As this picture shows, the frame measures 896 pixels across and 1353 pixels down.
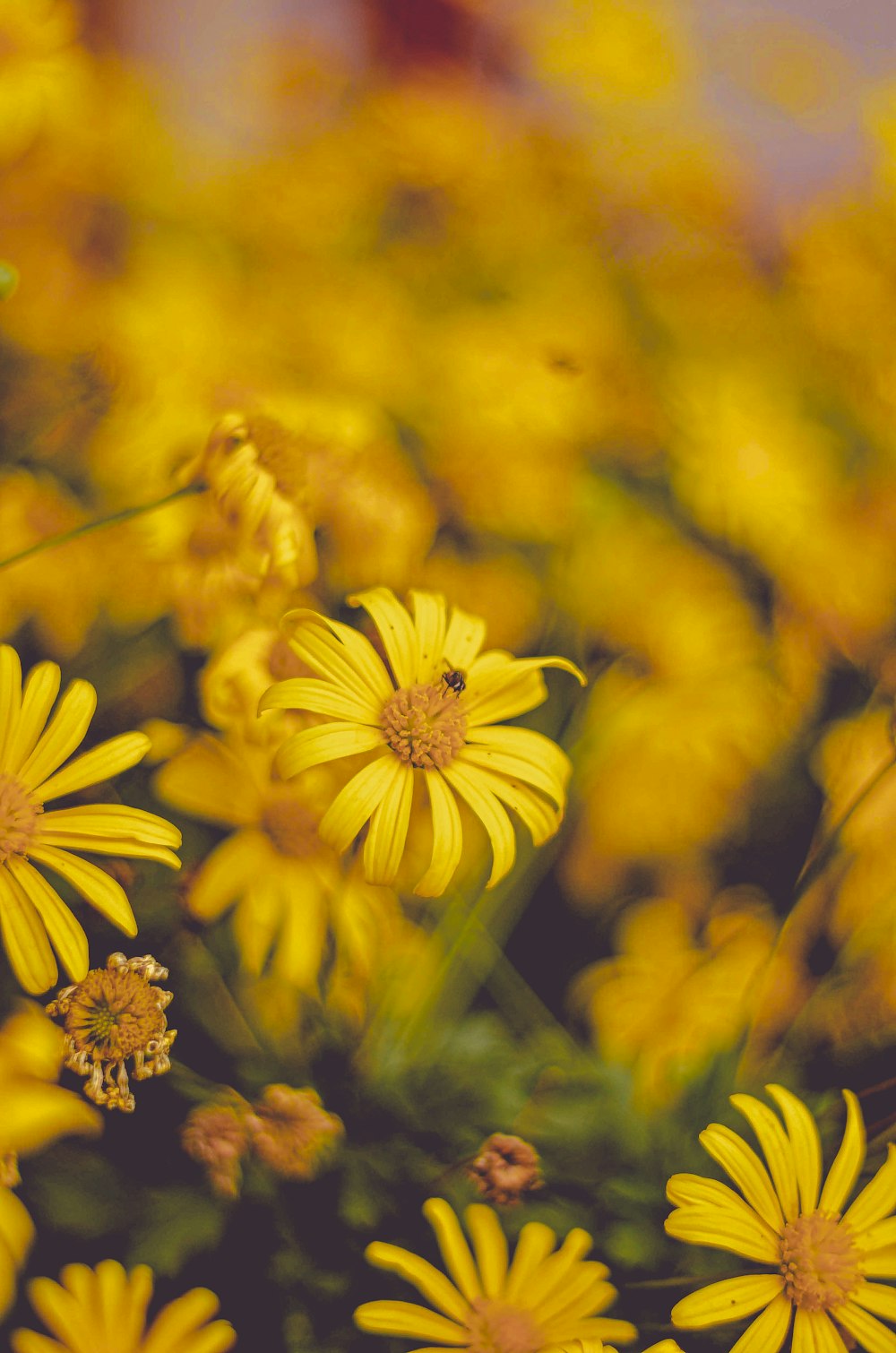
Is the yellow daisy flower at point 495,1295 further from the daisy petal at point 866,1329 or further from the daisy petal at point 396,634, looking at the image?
the daisy petal at point 396,634

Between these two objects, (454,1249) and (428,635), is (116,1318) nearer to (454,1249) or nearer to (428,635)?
(454,1249)

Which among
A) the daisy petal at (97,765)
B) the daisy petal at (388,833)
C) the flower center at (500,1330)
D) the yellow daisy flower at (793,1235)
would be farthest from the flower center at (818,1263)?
the daisy petal at (97,765)

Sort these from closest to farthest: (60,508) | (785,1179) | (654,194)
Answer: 1. (785,1179)
2. (60,508)
3. (654,194)

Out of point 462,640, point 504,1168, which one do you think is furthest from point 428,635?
point 504,1168

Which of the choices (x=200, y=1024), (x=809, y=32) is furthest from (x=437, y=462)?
(x=809, y=32)

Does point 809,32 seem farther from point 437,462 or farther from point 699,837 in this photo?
point 699,837

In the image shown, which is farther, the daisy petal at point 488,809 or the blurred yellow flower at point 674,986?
the blurred yellow flower at point 674,986

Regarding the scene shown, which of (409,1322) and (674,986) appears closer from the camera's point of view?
(409,1322)
